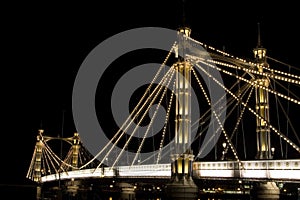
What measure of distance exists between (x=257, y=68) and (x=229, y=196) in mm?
43380

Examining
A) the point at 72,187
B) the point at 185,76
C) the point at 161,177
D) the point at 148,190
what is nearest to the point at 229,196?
the point at 148,190

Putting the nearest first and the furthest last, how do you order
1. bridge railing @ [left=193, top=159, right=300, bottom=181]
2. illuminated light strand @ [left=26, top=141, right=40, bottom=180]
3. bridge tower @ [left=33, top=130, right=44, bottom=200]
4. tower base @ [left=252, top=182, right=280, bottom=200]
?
bridge railing @ [left=193, top=159, right=300, bottom=181] < tower base @ [left=252, top=182, right=280, bottom=200] < bridge tower @ [left=33, top=130, right=44, bottom=200] < illuminated light strand @ [left=26, top=141, right=40, bottom=180]

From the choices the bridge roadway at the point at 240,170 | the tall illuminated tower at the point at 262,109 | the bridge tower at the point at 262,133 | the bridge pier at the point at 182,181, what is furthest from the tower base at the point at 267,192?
the bridge pier at the point at 182,181

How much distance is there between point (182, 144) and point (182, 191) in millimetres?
2844

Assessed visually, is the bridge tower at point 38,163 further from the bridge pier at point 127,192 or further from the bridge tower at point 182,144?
the bridge tower at point 182,144

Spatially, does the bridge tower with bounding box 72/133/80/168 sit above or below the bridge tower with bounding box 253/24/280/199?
above

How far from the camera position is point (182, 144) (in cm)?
2772

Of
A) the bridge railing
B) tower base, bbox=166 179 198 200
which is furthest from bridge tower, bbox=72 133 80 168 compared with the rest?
tower base, bbox=166 179 198 200

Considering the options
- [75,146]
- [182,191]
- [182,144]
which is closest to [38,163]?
[75,146]

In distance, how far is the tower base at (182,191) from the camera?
26.2m

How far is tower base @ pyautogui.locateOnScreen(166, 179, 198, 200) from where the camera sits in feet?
86.0

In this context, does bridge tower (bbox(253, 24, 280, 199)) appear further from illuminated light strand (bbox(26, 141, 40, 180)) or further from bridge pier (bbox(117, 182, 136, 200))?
illuminated light strand (bbox(26, 141, 40, 180))

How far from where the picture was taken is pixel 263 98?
1236 inches

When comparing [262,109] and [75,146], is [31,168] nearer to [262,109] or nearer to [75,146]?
[75,146]
